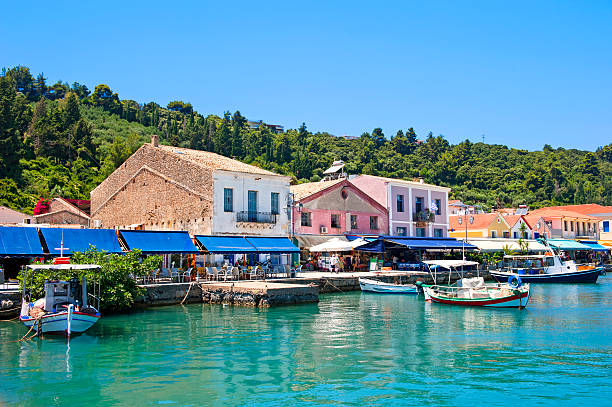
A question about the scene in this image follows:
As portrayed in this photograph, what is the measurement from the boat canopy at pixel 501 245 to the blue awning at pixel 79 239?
111 ft

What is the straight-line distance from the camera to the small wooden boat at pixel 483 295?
27.5 m

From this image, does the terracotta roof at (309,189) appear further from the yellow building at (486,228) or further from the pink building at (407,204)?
the yellow building at (486,228)

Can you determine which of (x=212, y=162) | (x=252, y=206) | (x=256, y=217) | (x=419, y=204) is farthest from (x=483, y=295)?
(x=419, y=204)

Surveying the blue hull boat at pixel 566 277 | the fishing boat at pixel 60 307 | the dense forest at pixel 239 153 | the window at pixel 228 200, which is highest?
the dense forest at pixel 239 153

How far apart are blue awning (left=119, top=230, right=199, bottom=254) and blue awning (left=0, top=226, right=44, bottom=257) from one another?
442 centimetres

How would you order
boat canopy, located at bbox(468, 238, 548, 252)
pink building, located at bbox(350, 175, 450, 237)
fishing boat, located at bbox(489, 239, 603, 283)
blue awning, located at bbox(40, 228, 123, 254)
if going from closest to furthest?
blue awning, located at bbox(40, 228, 123, 254) < fishing boat, located at bbox(489, 239, 603, 283) < pink building, located at bbox(350, 175, 450, 237) < boat canopy, located at bbox(468, 238, 548, 252)

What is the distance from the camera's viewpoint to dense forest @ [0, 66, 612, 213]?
6372 cm

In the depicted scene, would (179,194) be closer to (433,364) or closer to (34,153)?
(433,364)

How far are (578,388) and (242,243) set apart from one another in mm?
22735

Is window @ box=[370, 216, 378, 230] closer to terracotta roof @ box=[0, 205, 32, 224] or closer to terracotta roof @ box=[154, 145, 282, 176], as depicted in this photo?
terracotta roof @ box=[154, 145, 282, 176]

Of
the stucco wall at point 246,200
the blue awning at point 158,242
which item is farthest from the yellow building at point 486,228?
the blue awning at point 158,242

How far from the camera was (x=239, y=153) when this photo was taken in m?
98.8

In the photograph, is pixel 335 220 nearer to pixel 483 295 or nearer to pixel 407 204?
pixel 407 204

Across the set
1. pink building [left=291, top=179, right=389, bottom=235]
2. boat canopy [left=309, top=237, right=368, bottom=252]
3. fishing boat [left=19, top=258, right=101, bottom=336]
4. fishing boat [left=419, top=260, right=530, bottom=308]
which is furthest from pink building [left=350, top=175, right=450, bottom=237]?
fishing boat [left=19, top=258, right=101, bottom=336]
